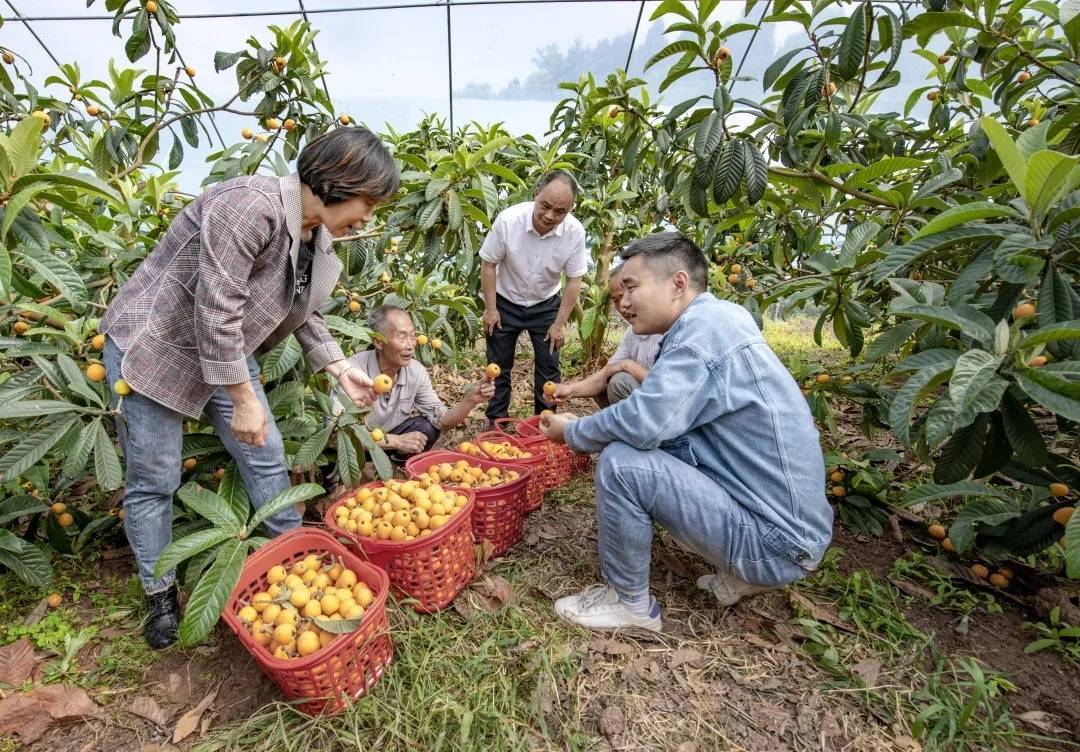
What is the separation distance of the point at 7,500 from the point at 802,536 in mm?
2572

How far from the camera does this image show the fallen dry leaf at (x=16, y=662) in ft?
5.36

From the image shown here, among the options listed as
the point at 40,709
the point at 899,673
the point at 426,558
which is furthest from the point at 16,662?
the point at 899,673

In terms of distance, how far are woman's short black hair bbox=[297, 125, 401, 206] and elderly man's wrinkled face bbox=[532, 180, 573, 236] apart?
1455 millimetres

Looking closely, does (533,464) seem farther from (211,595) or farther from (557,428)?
(211,595)

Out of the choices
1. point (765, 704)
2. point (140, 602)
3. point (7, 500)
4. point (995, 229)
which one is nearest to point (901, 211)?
point (995, 229)

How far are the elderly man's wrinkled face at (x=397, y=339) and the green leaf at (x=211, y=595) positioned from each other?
1.18m

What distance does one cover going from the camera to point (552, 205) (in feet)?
9.42

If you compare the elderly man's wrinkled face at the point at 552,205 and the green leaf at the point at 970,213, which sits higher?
the elderly man's wrinkled face at the point at 552,205

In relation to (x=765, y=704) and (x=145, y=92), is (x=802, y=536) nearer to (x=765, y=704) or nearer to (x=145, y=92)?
(x=765, y=704)

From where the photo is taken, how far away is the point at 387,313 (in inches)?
98.6

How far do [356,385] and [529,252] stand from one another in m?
1.47

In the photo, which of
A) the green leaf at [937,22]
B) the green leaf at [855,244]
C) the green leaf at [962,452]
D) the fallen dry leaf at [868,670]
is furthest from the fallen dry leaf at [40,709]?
the green leaf at [937,22]

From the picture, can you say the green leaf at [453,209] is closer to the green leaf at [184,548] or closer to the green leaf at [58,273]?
the green leaf at [58,273]

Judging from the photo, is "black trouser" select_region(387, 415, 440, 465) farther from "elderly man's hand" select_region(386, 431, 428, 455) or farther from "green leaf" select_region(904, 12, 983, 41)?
"green leaf" select_region(904, 12, 983, 41)
